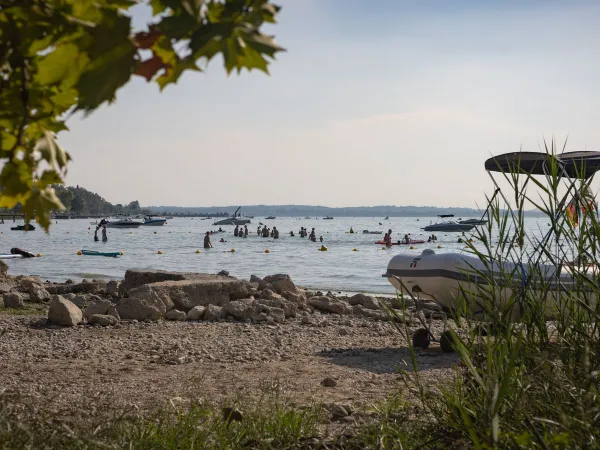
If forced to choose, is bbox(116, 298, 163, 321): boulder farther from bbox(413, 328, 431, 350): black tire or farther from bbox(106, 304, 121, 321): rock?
bbox(413, 328, 431, 350): black tire

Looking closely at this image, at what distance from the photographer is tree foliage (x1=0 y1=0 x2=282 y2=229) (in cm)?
144

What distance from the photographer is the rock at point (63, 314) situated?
8.66 meters

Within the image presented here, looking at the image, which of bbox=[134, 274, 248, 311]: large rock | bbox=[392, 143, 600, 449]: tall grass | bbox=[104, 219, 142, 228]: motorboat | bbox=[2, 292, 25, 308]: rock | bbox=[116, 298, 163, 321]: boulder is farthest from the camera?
bbox=[104, 219, 142, 228]: motorboat

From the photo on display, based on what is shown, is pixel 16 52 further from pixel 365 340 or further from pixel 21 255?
pixel 21 255

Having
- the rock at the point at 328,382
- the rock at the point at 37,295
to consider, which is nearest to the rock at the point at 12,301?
the rock at the point at 37,295

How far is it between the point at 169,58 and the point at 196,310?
850 centimetres

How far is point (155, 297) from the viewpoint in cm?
986

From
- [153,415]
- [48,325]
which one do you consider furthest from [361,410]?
[48,325]

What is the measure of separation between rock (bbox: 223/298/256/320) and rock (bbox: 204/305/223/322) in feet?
0.39

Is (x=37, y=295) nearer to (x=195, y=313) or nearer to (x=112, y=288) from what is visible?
(x=112, y=288)

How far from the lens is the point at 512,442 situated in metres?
2.31

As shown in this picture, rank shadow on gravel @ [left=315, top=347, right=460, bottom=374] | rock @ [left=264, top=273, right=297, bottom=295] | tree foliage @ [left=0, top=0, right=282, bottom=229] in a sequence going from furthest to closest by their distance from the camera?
rock @ [left=264, top=273, right=297, bottom=295] < shadow on gravel @ [left=315, top=347, right=460, bottom=374] < tree foliage @ [left=0, top=0, right=282, bottom=229]

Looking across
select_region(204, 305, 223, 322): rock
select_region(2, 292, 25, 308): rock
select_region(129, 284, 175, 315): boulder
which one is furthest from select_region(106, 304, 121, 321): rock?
select_region(2, 292, 25, 308): rock

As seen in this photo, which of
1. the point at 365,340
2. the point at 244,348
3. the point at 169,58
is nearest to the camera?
the point at 169,58
